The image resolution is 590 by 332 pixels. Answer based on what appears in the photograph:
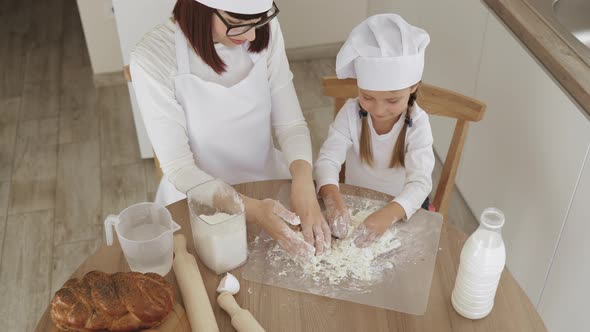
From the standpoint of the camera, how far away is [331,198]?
1.32 metres

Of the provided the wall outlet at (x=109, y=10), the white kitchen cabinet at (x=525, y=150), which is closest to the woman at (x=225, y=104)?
the white kitchen cabinet at (x=525, y=150)

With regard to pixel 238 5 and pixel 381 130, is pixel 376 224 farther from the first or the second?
pixel 238 5

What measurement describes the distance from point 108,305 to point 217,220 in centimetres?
27

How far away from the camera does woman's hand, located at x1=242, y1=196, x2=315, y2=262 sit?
3.92 feet

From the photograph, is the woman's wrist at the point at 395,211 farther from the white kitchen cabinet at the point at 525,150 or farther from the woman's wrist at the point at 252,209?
the white kitchen cabinet at the point at 525,150

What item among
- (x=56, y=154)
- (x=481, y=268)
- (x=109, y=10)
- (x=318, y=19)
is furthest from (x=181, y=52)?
(x=318, y=19)

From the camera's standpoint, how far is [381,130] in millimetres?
1528

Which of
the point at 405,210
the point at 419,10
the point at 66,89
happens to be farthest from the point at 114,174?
the point at 405,210

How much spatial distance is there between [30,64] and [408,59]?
2.62 m

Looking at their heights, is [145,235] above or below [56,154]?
above

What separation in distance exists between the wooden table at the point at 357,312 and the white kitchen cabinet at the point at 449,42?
1.13 metres

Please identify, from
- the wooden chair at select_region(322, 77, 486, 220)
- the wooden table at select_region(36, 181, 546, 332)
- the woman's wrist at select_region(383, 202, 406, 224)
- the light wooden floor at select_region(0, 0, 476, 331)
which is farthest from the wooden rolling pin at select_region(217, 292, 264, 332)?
the light wooden floor at select_region(0, 0, 476, 331)

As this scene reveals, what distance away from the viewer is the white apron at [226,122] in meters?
1.46

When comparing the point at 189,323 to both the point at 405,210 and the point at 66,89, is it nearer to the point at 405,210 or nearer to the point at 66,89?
the point at 405,210
